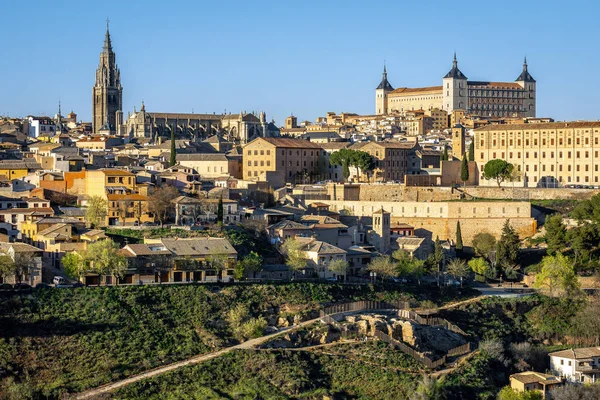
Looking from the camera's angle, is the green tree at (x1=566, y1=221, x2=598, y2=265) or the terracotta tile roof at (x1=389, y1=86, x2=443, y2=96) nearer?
the green tree at (x1=566, y1=221, x2=598, y2=265)

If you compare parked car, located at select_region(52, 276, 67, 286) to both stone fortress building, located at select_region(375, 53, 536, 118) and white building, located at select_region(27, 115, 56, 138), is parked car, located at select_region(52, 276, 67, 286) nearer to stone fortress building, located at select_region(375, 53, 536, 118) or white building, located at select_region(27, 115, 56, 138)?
white building, located at select_region(27, 115, 56, 138)

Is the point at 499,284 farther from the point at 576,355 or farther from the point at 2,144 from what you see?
the point at 2,144

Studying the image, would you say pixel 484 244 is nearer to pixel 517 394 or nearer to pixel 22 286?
pixel 517 394

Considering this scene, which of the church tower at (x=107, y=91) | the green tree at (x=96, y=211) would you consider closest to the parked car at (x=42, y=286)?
the green tree at (x=96, y=211)

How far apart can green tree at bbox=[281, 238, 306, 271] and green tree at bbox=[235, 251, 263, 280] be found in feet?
5.35

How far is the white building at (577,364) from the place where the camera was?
141 feet

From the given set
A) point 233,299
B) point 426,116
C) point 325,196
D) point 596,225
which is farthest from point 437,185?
point 426,116

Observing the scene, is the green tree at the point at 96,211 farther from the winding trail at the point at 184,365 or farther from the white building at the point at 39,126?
the white building at the point at 39,126

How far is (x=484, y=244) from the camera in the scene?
2488 inches

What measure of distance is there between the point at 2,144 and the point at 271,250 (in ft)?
133

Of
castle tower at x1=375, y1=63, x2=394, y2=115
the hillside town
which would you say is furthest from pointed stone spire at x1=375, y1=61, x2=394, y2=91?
the hillside town

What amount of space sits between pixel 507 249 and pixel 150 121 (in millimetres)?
64635

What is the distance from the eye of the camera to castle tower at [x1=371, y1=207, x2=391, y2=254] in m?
59.9

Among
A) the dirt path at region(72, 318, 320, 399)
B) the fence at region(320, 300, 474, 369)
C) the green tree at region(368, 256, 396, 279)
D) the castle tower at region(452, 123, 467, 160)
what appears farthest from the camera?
the castle tower at region(452, 123, 467, 160)
